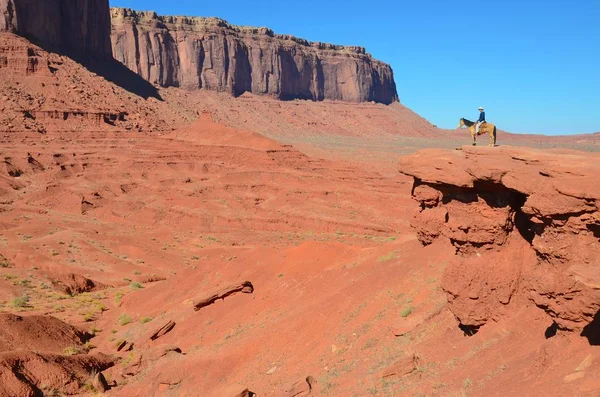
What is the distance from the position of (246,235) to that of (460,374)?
1072 inches

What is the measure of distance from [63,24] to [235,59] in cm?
3922

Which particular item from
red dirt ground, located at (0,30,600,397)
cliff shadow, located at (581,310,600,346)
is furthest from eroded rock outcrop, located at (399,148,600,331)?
red dirt ground, located at (0,30,600,397)

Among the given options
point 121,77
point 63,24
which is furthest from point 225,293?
point 121,77

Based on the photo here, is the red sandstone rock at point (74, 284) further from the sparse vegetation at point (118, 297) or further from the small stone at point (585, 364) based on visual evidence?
the small stone at point (585, 364)

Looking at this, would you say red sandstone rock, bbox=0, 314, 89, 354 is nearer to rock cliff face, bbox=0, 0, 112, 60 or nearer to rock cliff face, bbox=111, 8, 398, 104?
rock cliff face, bbox=0, 0, 112, 60

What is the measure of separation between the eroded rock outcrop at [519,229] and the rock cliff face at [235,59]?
99238mm

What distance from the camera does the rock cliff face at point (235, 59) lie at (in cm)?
10350

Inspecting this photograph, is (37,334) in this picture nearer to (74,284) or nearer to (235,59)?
(74,284)

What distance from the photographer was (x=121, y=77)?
86.6 meters

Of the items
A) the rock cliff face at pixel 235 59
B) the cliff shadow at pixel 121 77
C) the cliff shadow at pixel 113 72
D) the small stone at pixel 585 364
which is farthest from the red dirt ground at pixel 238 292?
the rock cliff face at pixel 235 59

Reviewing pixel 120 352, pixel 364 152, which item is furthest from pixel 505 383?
pixel 364 152

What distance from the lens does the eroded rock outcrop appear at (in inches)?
290

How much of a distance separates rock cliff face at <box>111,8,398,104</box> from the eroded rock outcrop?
326 ft

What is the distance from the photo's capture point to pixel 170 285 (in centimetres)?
2075
